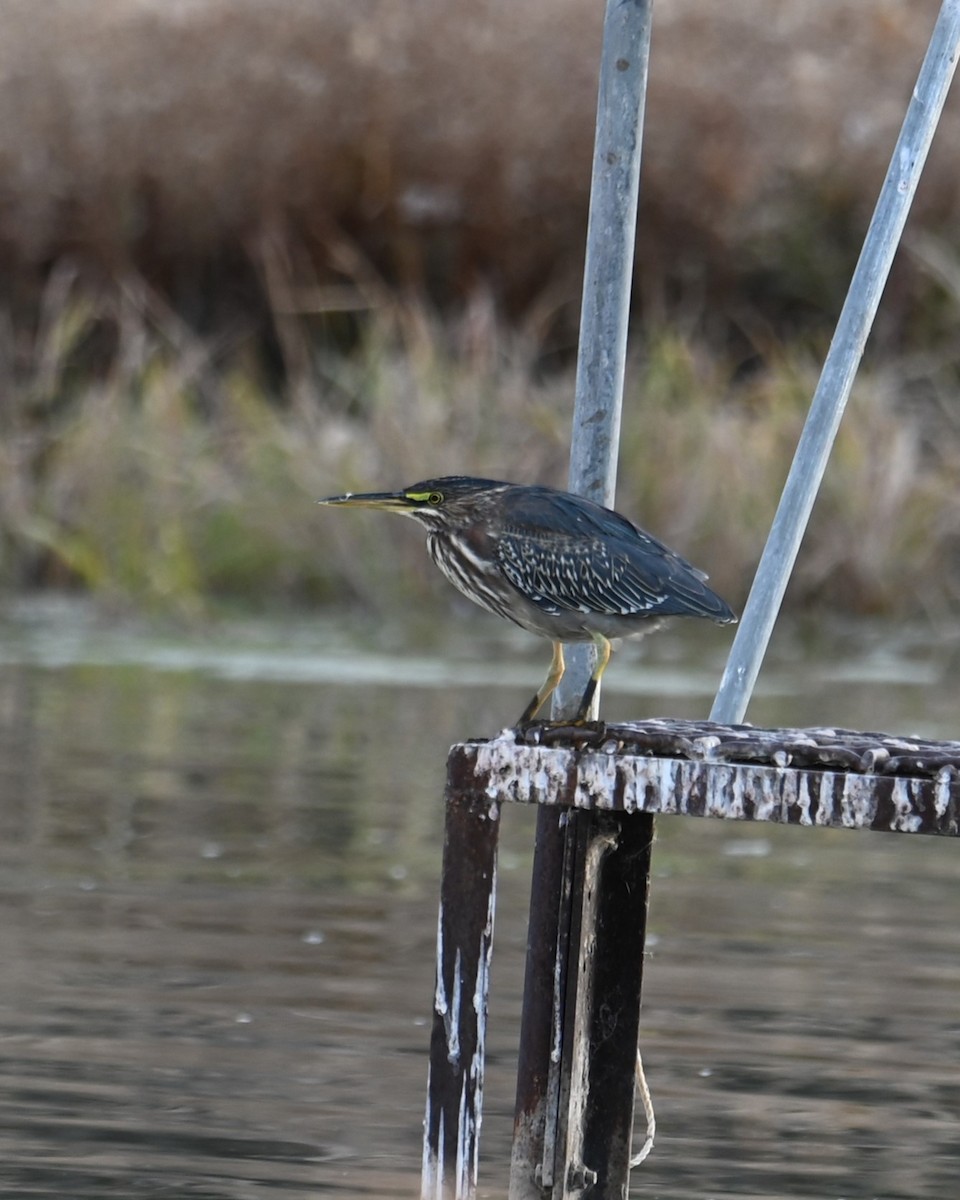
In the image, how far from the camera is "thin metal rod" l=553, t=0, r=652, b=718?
5.11 m

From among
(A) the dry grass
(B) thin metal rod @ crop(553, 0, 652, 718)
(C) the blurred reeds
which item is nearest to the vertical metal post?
(B) thin metal rod @ crop(553, 0, 652, 718)

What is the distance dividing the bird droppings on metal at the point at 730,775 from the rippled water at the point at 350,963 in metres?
0.73

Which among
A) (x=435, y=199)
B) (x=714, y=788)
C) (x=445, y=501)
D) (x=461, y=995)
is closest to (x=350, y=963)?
(x=445, y=501)

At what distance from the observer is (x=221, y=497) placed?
1368 cm

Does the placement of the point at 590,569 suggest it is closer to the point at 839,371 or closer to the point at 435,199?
the point at 839,371

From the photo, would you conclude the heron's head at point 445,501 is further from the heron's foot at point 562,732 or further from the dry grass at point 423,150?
the dry grass at point 423,150

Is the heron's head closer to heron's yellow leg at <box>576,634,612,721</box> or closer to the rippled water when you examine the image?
heron's yellow leg at <box>576,634,612,721</box>

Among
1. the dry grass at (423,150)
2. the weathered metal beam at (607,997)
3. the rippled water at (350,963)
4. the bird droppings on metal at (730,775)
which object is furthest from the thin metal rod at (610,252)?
the dry grass at (423,150)

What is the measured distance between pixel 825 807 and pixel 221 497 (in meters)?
9.83

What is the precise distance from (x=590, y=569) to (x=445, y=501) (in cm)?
33

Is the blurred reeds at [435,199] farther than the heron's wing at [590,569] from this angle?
Yes

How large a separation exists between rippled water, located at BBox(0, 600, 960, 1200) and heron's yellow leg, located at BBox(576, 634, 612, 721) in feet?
2.49

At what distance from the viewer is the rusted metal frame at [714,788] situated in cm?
398

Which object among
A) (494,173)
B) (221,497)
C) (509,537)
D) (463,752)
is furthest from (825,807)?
(494,173)
